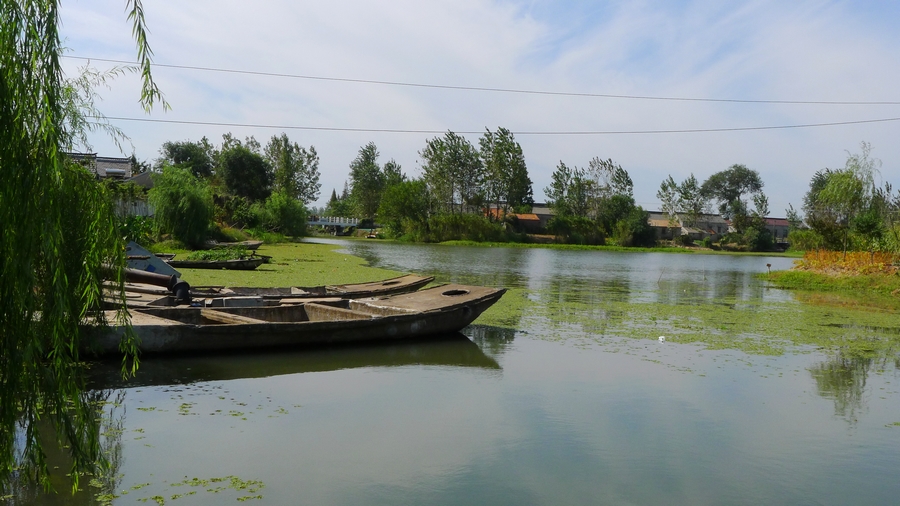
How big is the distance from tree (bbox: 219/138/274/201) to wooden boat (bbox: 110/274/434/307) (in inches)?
1853

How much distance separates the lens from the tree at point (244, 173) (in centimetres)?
5944

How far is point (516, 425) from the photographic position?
7262 millimetres

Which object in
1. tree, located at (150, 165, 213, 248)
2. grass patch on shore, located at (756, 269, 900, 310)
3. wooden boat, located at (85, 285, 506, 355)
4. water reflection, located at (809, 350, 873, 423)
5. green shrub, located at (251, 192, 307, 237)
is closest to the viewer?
water reflection, located at (809, 350, 873, 423)

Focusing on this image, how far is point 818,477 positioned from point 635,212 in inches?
2745

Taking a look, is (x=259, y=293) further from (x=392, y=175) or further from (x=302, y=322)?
(x=392, y=175)

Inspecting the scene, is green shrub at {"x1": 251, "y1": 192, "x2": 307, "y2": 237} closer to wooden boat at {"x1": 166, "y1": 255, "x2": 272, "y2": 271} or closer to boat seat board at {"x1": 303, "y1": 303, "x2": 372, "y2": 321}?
wooden boat at {"x1": 166, "y1": 255, "x2": 272, "y2": 271}

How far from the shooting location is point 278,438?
6578mm

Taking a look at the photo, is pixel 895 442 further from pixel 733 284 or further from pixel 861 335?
pixel 733 284

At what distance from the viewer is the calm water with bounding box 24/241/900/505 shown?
5.65 m

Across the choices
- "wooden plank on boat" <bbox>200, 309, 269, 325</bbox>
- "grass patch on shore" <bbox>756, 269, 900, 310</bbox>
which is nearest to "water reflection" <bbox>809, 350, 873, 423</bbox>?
"wooden plank on boat" <bbox>200, 309, 269, 325</bbox>

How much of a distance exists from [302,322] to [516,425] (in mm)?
3984

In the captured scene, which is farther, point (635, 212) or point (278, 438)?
point (635, 212)

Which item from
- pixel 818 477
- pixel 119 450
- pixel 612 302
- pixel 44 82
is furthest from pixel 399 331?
pixel 612 302

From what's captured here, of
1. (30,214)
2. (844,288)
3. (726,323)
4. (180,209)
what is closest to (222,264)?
(180,209)
